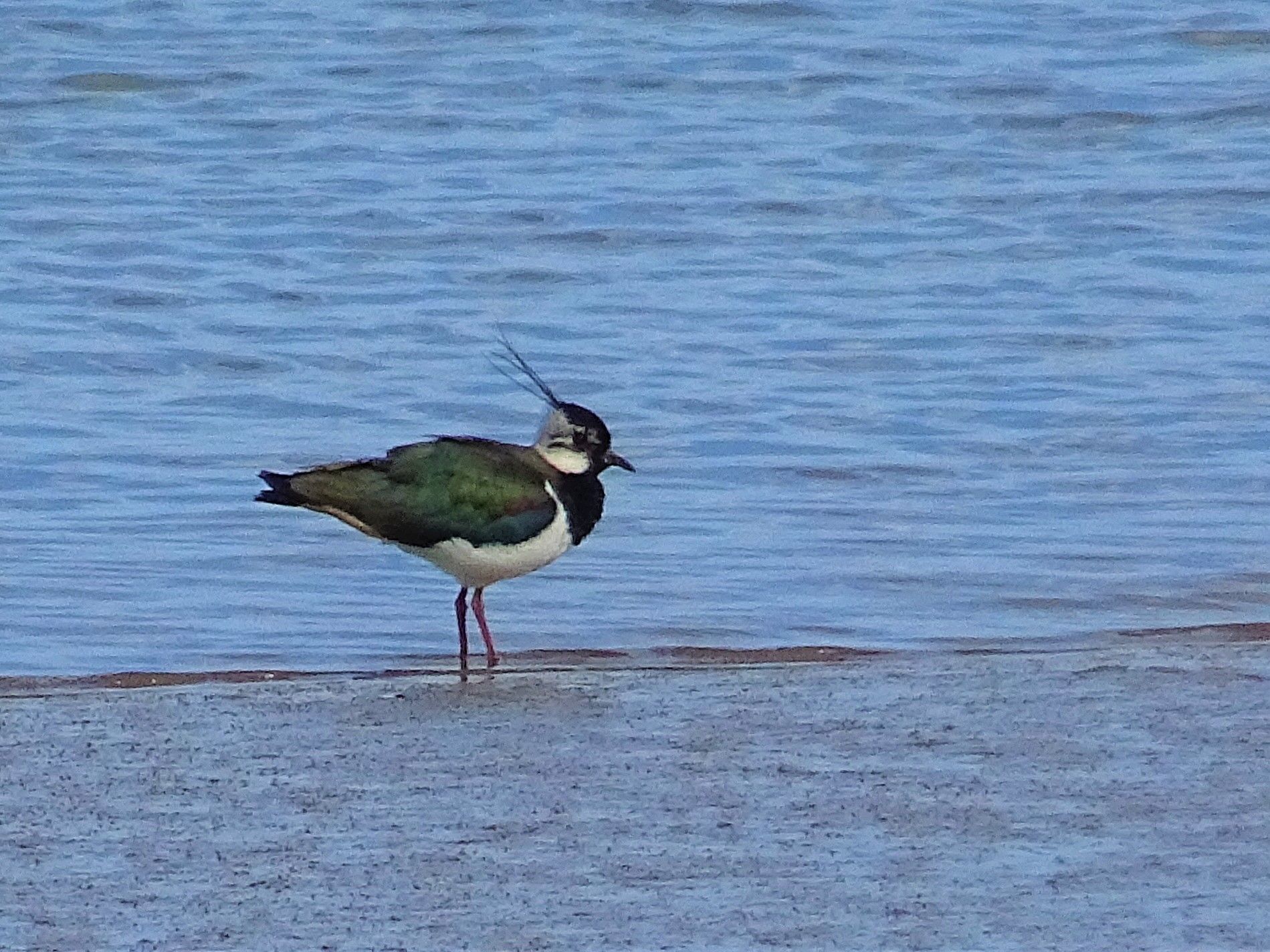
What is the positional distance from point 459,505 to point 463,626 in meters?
0.28

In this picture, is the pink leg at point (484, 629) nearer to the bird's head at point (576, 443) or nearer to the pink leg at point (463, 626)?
the pink leg at point (463, 626)

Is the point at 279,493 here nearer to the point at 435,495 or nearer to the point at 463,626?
the point at 435,495

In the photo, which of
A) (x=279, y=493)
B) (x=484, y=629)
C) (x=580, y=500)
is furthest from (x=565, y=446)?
(x=279, y=493)

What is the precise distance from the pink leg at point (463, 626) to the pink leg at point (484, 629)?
3 centimetres

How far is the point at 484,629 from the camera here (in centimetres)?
691

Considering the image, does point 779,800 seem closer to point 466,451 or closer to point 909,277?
point 466,451

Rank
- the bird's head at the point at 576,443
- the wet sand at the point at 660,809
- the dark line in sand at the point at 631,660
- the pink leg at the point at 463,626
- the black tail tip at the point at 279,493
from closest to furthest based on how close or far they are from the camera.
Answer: the wet sand at the point at 660,809 < the dark line in sand at the point at 631,660 < the pink leg at the point at 463,626 < the black tail tip at the point at 279,493 < the bird's head at the point at 576,443

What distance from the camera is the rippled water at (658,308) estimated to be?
766 centimetres

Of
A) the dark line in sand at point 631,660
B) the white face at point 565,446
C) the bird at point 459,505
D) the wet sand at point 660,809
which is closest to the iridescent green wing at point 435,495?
the bird at point 459,505

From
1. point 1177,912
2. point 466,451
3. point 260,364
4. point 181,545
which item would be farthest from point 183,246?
point 1177,912

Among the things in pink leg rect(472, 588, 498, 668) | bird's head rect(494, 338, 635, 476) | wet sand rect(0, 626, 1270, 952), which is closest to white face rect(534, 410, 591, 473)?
bird's head rect(494, 338, 635, 476)

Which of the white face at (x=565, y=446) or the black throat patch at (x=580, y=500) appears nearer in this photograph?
the black throat patch at (x=580, y=500)

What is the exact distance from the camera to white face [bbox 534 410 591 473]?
7133mm

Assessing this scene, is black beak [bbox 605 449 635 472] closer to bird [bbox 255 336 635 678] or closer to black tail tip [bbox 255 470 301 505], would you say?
bird [bbox 255 336 635 678]
